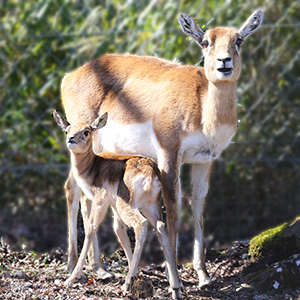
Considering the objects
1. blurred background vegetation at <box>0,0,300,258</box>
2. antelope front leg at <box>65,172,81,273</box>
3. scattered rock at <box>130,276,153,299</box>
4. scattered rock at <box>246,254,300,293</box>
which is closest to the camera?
scattered rock at <box>130,276,153,299</box>

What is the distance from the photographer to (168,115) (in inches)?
274

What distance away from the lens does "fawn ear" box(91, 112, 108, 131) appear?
22.3 feet

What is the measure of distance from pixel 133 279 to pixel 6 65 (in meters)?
5.83

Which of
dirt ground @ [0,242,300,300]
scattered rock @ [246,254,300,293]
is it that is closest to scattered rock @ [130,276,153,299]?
dirt ground @ [0,242,300,300]

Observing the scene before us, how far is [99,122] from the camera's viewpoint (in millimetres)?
6805

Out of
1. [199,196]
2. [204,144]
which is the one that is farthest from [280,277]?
[204,144]

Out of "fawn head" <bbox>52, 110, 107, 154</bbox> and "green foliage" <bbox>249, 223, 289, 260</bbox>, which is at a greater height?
"fawn head" <bbox>52, 110, 107, 154</bbox>

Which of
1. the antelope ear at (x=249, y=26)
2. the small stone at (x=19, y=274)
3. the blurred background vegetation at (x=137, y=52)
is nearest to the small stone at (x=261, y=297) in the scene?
the small stone at (x=19, y=274)

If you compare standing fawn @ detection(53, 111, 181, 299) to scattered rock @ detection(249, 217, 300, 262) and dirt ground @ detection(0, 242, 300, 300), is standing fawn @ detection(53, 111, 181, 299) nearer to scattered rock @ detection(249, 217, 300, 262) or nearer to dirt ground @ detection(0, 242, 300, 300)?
dirt ground @ detection(0, 242, 300, 300)

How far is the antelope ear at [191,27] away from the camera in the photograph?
6848 mm

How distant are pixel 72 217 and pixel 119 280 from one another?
0.85 m

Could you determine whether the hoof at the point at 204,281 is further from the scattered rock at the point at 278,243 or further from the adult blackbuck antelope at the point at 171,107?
the scattered rock at the point at 278,243

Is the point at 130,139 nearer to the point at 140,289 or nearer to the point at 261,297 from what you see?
the point at 140,289

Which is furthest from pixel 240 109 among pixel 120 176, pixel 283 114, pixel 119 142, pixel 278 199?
pixel 120 176
